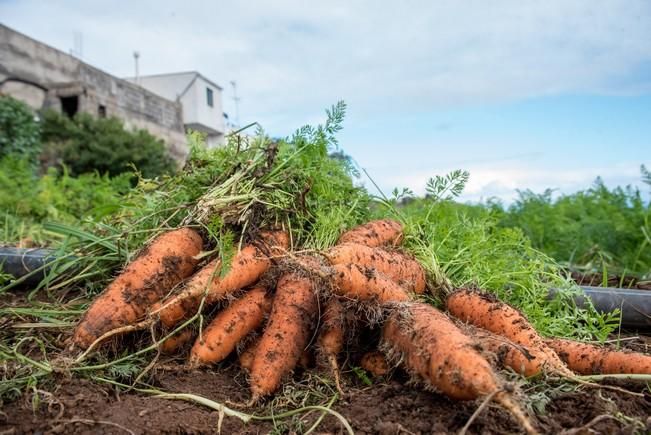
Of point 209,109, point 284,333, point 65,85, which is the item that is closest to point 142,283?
point 284,333

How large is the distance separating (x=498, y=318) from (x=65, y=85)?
54.1 feet

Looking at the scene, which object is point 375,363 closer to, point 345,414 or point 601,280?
point 345,414

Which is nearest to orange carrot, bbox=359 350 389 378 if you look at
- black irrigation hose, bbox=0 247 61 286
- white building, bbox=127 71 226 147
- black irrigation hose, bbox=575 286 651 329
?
black irrigation hose, bbox=575 286 651 329

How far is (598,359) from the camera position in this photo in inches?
77.9

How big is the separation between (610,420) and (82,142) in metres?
14.9

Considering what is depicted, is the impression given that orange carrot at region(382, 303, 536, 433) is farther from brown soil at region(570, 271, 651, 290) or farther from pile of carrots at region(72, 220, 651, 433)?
brown soil at region(570, 271, 651, 290)

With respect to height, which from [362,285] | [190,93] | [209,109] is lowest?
[362,285]

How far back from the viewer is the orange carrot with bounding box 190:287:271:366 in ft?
6.95

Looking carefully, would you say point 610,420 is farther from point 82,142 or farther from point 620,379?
point 82,142

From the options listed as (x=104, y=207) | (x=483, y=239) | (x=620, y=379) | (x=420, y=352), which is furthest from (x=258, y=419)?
(x=104, y=207)

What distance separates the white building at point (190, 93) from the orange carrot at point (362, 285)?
29263 mm

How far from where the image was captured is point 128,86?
62.8ft

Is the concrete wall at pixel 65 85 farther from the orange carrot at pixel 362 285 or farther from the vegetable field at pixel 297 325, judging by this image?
the orange carrot at pixel 362 285

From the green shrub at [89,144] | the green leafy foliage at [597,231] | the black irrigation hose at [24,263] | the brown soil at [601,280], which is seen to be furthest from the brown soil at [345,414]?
the green shrub at [89,144]
